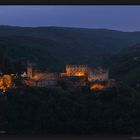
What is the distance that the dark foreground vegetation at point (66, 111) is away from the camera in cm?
341

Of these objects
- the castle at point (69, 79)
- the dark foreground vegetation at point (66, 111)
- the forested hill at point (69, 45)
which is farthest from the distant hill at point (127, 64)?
the dark foreground vegetation at point (66, 111)

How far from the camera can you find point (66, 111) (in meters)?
4.53

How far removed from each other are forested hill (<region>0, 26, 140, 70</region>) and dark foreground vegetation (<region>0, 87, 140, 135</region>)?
5.28 ft

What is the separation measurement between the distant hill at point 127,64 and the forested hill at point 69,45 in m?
0.49

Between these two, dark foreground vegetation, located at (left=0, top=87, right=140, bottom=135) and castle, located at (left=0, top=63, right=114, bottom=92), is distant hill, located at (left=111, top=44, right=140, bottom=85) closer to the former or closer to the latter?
castle, located at (left=0, top=63, right=114, bottom=92)

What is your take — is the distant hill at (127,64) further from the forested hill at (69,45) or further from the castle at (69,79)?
the castle at (69,79)

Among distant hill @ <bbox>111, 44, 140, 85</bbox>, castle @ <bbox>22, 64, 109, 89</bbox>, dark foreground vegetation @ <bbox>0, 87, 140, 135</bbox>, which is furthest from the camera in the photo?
distant hill @ <bbox>111, 44, 140, 85</bbox>

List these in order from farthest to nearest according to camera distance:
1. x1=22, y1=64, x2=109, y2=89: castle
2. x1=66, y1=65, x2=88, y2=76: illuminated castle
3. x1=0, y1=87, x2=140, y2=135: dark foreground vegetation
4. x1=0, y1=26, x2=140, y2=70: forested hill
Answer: x1=0, y1=26, x2=140, y2=70: forested hill < x1=66, y1=65, x2=88, y2=76: illuminated castle < x1=22, y1=64, x2=109, y2=89: castle < x1=0, y1=87, x2=140, y2=135: dark foreground vegetation

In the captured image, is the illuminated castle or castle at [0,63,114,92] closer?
castle at [0,63,114,92]

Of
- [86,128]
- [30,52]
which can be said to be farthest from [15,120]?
[30,52]

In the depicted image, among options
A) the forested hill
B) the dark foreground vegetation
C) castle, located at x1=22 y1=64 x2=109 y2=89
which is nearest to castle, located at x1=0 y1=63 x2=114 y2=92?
castle, located at x1=22 y1=64 x2=109 y2=89

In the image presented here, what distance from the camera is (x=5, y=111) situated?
437cm

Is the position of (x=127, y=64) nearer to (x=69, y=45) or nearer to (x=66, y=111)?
(x=69, y=45)

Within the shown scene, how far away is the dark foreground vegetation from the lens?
341 centimetres
